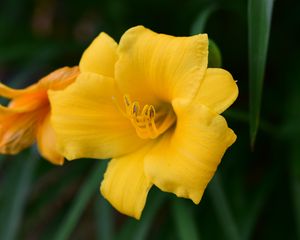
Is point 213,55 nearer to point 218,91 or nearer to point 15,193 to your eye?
point 218,91

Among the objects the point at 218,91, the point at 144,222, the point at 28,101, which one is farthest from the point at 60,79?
the point at 144,222

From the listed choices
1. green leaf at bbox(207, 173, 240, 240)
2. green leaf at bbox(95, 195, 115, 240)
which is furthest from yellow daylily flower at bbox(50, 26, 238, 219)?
green leaf at bbox(95, 195, 115, 240)

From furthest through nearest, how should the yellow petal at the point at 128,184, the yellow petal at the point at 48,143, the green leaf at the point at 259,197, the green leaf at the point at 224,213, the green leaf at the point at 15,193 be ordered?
the green leaf at the point at 15,193
the green leaf at the point at 259,197
the green leaf at the point at 224,213
the yellow petal at the point at 48,143
the yellow petal at the point at 128,184

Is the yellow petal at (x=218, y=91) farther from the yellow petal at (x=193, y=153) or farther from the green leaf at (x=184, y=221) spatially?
the green leaf at (x=184, y=221)

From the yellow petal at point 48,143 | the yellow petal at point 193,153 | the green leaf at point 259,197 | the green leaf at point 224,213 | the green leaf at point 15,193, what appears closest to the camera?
the yellow petal at point 193,153

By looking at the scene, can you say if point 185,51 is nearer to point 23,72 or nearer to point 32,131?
point 32,131

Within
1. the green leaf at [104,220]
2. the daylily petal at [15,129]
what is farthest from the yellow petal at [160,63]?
the green leaf at [104,220]

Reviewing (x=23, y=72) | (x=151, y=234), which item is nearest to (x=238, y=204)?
(x=151, y=234)
